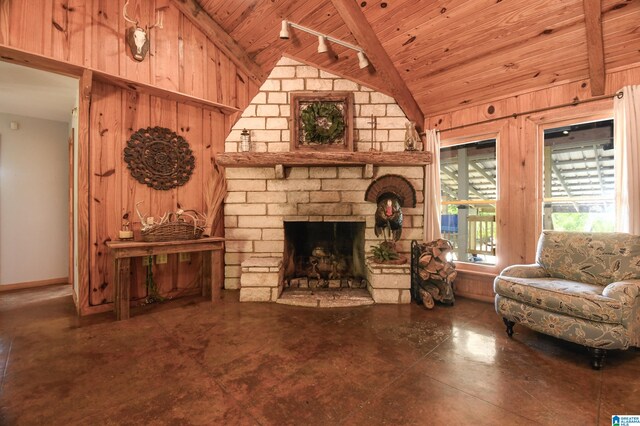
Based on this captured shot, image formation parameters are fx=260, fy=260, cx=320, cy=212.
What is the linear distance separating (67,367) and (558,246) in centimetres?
383

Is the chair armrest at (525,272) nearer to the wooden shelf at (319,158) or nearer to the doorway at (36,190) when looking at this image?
the wooden shelf at (319,158)

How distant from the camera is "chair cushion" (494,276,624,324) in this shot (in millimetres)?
1637

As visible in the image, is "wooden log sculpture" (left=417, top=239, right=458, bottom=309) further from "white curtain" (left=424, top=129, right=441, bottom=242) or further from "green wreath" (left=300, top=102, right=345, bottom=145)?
"green wreath" (left=300, top=102, right=345, bottom=145)

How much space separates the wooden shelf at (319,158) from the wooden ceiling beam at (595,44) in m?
1.48

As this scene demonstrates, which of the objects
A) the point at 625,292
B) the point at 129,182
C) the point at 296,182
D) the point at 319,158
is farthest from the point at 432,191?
the point at 129,182

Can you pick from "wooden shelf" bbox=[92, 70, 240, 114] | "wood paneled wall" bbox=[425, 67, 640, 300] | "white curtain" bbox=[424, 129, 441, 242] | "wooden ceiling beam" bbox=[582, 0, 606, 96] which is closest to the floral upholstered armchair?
"wood paneled wall" bbox=[425, 67, 640, 300]

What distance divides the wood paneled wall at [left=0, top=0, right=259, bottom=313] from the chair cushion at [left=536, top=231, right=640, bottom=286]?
364cm

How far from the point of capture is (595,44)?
2.16 meters

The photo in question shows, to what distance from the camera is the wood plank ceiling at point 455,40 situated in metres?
2.17

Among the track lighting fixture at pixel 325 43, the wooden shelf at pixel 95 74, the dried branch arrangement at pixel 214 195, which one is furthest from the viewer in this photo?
the dried branch arrangement at pixel 214 195

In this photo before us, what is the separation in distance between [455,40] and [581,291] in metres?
2.41

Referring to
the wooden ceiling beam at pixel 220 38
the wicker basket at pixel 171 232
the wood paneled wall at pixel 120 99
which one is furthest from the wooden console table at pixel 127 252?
the wooden ceiling beam at pixel 220 38

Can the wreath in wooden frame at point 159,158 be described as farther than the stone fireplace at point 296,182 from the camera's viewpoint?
No
